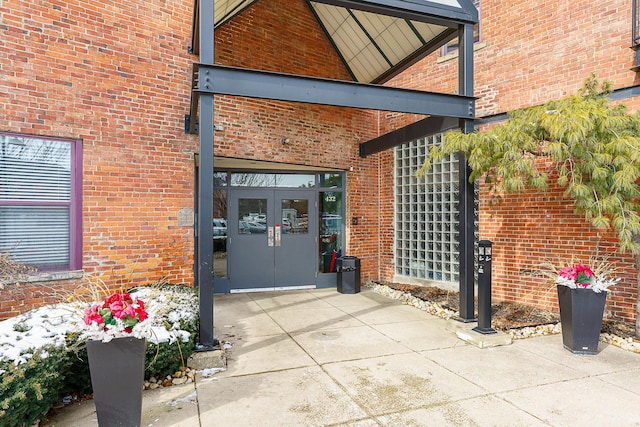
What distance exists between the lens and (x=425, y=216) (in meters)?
8.67

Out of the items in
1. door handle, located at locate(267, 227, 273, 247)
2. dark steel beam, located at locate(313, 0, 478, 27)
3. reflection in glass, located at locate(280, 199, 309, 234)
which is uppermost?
dark steel beam, located at locate(313, 0, 478, 27)

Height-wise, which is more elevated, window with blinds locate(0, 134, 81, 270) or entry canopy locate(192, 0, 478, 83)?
entry canopy locate(192, 0, 478, 83)

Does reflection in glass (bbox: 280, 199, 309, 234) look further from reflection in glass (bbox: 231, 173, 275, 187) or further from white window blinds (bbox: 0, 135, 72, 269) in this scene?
white window blinds (bbox: 0, 135, 72, 269)

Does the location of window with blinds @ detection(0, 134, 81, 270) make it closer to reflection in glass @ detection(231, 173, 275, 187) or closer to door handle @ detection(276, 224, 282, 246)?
reflection in glass @ detection(231, 173, 275, 187)

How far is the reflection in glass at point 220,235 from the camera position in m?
8.50

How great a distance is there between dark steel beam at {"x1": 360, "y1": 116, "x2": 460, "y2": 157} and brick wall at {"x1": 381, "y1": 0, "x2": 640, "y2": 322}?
50.6 inches

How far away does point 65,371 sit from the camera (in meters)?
3.50

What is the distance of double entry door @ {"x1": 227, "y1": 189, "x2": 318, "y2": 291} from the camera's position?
8625 millimetres

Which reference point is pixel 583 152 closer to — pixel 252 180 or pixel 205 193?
pixel 205 193

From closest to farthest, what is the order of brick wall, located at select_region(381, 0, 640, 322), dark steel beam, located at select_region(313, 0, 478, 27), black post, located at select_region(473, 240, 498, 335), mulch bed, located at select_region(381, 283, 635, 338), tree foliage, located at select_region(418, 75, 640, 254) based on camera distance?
tree foliage, located at select_region(418, 75, 640, 254)
dark steel beam, located at select_region(313, 0, 478, 27)
black post, located at select_region(473, 240, 498, 335)
mulch bed, located at select_region(381, 283, 635, 338)
brick wall, located at select_region(381, 0, 640, 322)

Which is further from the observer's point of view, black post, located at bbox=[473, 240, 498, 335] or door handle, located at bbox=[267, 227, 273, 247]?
door handle, located at bbox=[267, 227, 273, 247]

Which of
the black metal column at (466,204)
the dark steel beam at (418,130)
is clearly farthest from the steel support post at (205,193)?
the black metal column at (466,204)

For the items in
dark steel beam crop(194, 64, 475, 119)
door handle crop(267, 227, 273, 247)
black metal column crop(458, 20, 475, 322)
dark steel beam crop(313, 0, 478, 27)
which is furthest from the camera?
door handle crop(267, 227, 273, 247)

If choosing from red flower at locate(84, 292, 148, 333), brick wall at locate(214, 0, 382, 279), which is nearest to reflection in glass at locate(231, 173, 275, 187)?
brick wall at locate(214, 0, 382, 279)
